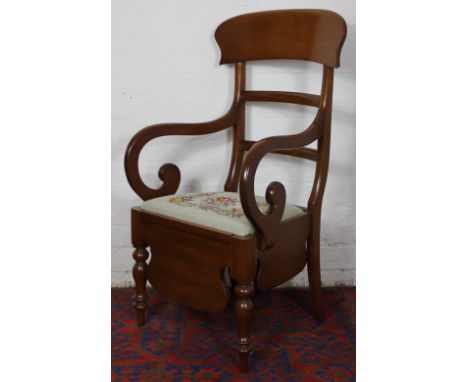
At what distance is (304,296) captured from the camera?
2240 millimetres

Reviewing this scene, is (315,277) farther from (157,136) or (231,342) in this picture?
(157,136)

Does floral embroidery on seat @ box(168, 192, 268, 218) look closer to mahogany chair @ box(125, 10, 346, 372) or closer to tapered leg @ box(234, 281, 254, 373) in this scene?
mahogany chair @ box(125, 10, 346, 372)

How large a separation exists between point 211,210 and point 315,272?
0.51m

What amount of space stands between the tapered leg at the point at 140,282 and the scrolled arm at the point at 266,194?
1.75 feet

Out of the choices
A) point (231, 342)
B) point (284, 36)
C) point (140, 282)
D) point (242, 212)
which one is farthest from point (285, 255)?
point (284, 36)

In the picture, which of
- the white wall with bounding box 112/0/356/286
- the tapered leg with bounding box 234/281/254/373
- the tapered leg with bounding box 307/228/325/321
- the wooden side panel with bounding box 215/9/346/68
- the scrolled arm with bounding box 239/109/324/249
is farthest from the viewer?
the white wall with bounding box 112/0/356/286

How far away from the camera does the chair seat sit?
60.7 inches

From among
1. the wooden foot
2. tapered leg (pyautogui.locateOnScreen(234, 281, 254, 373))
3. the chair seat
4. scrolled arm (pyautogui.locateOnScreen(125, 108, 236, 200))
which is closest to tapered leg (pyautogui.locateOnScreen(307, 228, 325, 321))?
the wooden foot

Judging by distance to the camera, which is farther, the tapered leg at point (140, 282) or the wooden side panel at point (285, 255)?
the tapered leg at point (140, 282)

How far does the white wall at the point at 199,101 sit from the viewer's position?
84.4 inches

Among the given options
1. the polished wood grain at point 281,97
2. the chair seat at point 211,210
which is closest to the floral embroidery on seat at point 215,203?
the chair seat at point 211,210

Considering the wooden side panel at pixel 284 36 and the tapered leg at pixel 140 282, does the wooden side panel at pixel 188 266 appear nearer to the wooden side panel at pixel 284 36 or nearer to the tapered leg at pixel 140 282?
the tapered leg at pixel 140 282

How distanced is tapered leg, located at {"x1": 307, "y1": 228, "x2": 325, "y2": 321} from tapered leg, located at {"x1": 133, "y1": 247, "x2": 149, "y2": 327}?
0.59 meters

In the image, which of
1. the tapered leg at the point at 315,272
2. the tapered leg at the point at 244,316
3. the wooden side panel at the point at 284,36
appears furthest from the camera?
the tapered leg at the point at 315,272
